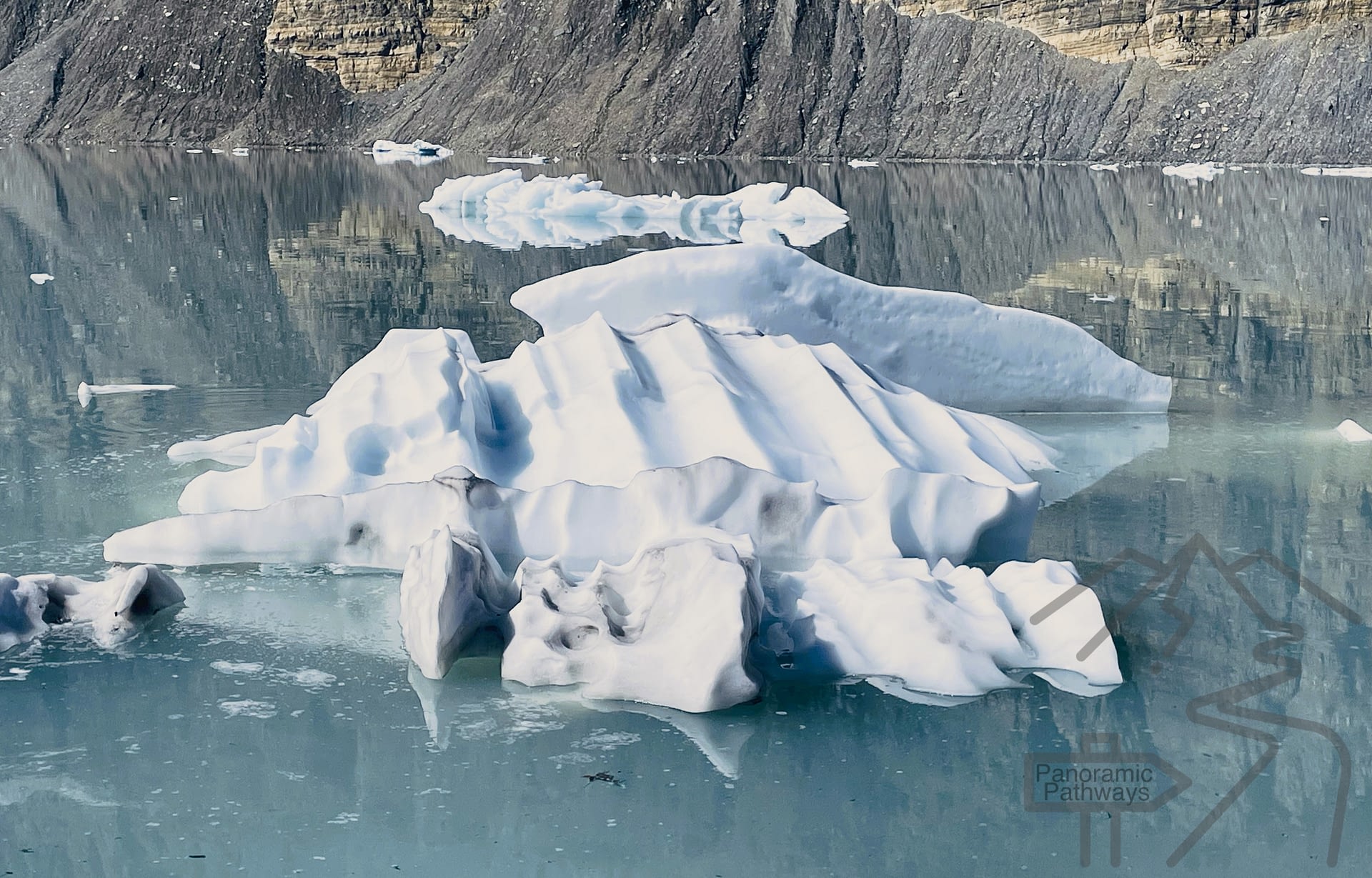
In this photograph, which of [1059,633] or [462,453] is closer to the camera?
[1059,633]

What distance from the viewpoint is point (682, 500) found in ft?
14.1

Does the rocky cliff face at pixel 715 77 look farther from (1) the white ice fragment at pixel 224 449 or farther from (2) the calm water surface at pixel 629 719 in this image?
(1) the white ice fragment at pixel 224 449

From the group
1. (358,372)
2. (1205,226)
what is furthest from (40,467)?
(1205,226)

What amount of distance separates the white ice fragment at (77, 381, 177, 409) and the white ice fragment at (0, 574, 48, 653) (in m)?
3.05

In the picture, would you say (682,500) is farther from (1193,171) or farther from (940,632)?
(1193,171)

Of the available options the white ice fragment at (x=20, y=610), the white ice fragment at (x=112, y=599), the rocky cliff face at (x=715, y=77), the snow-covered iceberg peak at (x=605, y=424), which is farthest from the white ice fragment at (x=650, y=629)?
the rocky cliff face at (x=715, y=77)

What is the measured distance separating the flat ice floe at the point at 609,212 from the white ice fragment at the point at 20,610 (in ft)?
44.5

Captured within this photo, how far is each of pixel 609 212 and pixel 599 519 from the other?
16.9 metres

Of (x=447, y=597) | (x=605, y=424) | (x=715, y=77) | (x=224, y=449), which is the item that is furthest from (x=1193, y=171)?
(x=447, y=597)

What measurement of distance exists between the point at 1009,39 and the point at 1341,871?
52.4m

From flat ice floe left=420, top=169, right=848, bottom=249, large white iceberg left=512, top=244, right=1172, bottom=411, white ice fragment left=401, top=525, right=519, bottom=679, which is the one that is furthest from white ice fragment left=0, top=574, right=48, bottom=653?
flat ice floe left=420, top=169, right=848, bottom=249

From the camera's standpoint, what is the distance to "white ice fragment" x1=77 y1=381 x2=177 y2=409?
678cm

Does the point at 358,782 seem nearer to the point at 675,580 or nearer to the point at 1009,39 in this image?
the point at 675,580

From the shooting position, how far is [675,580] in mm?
3598
